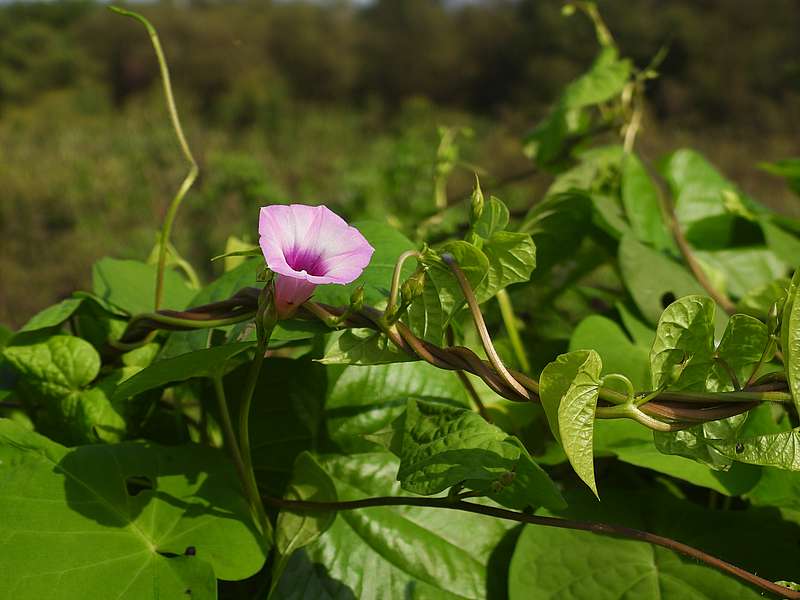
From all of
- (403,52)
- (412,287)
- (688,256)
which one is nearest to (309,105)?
(403,52)

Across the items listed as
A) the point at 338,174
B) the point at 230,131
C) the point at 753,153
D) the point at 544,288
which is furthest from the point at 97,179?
the point at 544,288

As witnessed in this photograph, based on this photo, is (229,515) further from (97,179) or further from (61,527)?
(97,179)

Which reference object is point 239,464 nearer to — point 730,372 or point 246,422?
point 246,422

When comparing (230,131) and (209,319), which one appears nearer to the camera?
(209,319)

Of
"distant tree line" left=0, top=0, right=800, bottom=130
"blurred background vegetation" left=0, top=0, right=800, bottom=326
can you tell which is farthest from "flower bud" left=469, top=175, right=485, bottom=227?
"distant tree line" left=0, top=0, right=800, bottom=130

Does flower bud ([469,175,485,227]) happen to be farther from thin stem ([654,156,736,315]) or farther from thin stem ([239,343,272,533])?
thin stem ([654,156,736,315])
